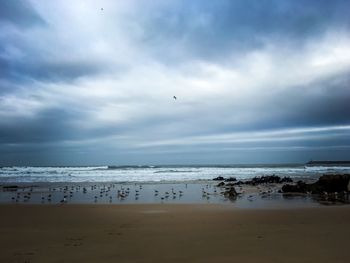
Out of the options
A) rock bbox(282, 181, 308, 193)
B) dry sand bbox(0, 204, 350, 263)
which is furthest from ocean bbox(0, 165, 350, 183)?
dry sand bbox(0, 204, 350, 263)

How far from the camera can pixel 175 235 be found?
35.7 ft

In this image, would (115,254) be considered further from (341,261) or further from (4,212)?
(4,212)

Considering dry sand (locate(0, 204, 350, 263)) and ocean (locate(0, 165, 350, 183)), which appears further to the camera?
ocean (locate(0, 165, 350, 183))

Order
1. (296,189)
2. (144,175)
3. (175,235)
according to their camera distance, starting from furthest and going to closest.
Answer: (144,175), (296,189), (175,235)

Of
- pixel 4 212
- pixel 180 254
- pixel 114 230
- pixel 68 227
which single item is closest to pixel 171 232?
pixel 114 230

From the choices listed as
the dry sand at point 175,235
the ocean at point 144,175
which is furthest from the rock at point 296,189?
the ocean at point 144,175

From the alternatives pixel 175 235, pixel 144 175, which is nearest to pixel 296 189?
pixel 175 235

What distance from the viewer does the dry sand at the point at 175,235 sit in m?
8.46

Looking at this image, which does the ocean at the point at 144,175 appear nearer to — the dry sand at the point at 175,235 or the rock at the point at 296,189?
the rock at the point at 296,189

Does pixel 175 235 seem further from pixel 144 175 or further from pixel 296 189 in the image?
pixel 144 175

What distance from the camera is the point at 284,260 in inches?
311

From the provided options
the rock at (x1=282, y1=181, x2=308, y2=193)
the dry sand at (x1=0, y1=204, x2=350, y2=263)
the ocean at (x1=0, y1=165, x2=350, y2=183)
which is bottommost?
the dry sand at (x1=0, y1=204, x2=350, y2=263)

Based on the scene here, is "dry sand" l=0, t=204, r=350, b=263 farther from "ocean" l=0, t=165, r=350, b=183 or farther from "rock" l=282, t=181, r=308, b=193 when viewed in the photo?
"ocean" l=0, t=165, r=350, b=183

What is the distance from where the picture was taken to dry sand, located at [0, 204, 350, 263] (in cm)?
846
